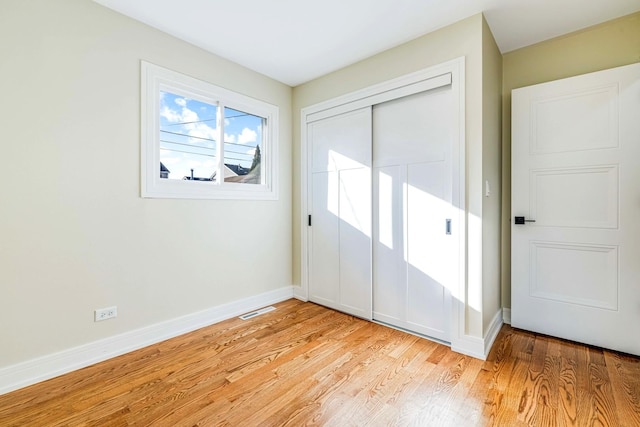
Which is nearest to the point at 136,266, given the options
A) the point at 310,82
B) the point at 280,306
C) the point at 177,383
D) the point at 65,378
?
the point at 65,378

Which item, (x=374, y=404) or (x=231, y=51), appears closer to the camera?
(x=374, y=404)

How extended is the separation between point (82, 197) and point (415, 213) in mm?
2594

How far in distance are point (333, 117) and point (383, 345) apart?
2.31 meters

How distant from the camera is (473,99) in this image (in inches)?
86.7

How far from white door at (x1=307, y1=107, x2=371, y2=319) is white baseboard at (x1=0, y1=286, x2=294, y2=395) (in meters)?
0.89

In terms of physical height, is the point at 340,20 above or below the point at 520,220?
above

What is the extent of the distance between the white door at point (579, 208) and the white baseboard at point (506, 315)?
0.11 metres

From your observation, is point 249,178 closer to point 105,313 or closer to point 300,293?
point 300,293

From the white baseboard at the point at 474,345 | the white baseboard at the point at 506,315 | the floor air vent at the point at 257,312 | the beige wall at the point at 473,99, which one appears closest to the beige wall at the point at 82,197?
the floor air vent at the point at 257,312

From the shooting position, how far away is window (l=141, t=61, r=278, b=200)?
243 cm

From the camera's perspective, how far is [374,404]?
1.67 meters

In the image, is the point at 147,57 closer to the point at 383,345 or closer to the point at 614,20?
the point at 383,345

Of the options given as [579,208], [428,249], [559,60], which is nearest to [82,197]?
[428,249]

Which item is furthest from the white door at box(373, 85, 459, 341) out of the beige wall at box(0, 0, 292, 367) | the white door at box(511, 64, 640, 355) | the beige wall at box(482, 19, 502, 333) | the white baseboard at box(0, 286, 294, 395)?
the beige wall at box(0, 0, 292, 367)
